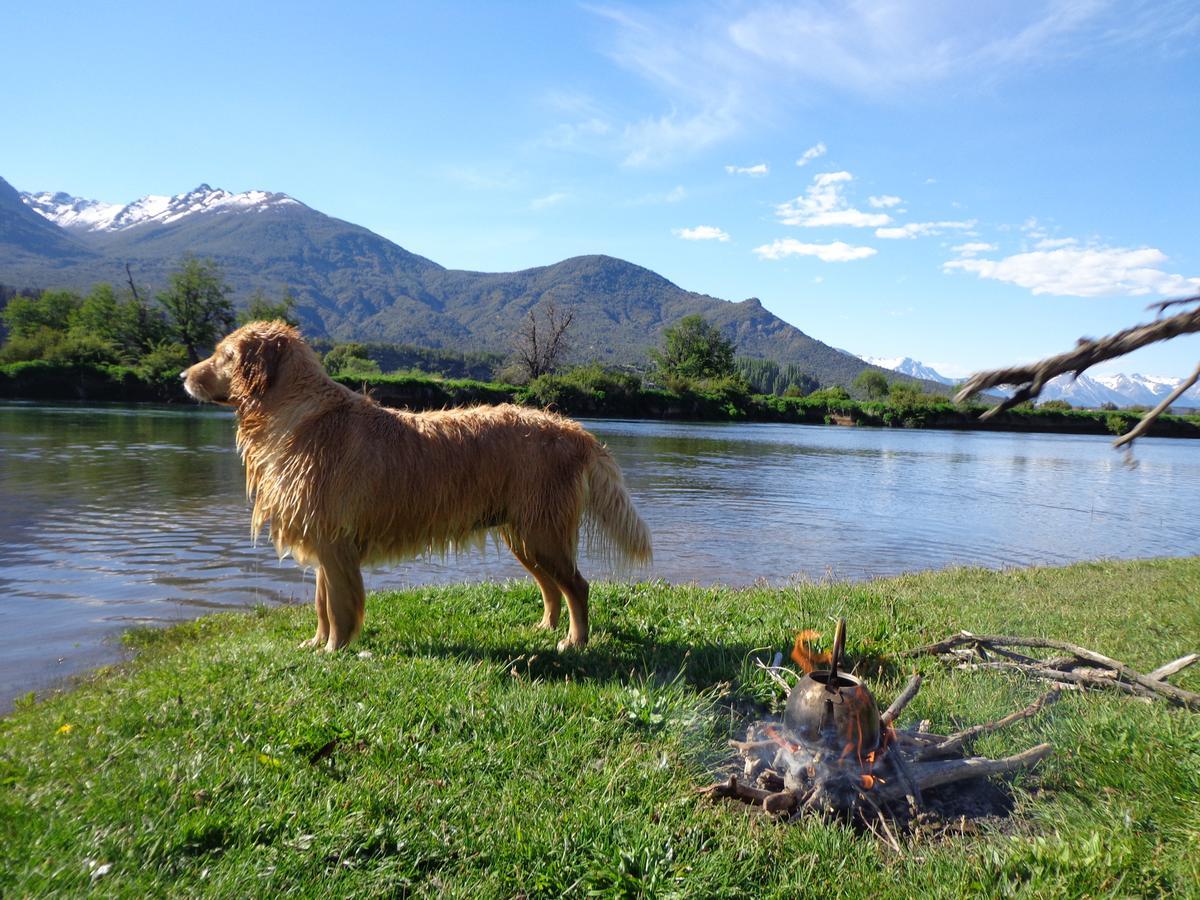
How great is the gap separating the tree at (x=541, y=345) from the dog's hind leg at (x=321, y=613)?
79016mm

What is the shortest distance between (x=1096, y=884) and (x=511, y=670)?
3.59 metres

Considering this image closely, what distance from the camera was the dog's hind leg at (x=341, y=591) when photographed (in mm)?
5832

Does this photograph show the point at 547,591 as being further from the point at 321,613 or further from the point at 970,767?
the point at 970,767

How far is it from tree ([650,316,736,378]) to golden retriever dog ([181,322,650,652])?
10647 centimetres

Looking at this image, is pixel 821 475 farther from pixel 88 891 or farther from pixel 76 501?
pixel 88 891

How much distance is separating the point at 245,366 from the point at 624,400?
7163cm

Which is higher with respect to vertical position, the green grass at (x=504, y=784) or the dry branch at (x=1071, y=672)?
the dry branch at (x=1071, y=672)

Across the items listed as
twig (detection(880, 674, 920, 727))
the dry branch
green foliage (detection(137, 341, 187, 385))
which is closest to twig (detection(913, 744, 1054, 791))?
twig (detection(880, 674, 920, 727))

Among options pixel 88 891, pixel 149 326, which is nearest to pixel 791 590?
pixel 88 891

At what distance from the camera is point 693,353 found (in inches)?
4631

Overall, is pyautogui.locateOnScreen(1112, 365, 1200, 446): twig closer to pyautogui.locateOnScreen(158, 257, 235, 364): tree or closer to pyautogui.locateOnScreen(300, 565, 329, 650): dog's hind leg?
pyautogui.locateOnScreen(300, 565, 329, 650): dog's hind leg

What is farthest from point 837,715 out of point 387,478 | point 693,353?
point 693,353

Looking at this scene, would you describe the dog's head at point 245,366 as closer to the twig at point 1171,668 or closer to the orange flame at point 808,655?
the orange flame at point 808,655

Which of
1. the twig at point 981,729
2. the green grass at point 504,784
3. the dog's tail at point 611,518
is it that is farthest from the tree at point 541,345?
the twig at point 981,729
